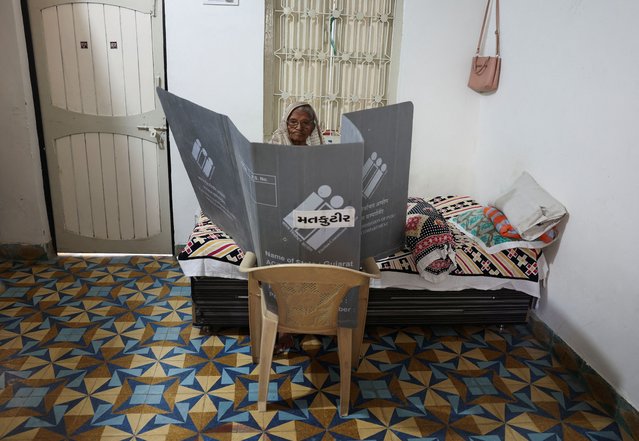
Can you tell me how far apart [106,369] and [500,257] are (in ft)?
7.29

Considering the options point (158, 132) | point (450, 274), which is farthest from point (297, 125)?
point (158, 132)

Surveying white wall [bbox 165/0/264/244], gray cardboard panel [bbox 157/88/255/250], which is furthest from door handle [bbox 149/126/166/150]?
gray cardboard panel [bbox 157/88/255/250]

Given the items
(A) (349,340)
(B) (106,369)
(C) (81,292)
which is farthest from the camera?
(C) (81,292)

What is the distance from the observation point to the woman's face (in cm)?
260

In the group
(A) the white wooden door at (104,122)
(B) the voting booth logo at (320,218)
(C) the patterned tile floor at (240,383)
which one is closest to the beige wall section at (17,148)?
(A) the white wooden door at (104,122)

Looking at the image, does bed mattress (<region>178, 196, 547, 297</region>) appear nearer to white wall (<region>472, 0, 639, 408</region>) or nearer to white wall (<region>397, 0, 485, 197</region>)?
white wall (<region>472, 0, 639, 408</region>)

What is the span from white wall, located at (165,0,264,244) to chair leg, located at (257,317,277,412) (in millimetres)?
1935

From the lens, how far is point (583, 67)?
2.43 meters

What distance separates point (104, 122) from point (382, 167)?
2585 millimetres

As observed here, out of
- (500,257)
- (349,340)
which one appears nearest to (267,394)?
(349,340)

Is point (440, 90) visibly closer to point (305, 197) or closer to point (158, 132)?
point (158, 132)

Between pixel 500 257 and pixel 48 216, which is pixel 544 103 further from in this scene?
pixel 48 216

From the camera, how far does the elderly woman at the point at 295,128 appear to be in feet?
8.43

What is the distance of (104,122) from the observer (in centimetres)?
345
